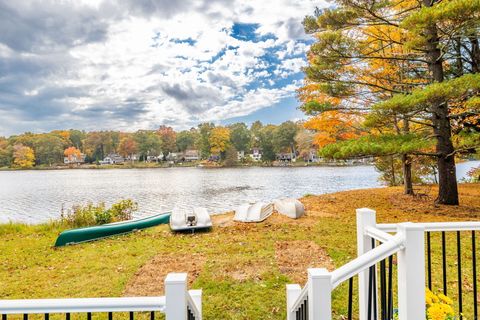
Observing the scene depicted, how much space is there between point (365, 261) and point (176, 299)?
899 millimetres

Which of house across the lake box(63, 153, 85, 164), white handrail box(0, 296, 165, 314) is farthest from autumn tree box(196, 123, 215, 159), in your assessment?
white handrail box(0, 296, 165, 314)

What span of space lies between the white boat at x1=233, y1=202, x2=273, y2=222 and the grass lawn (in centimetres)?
30

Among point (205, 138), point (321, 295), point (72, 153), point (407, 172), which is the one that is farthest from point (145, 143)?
point (321, 295)

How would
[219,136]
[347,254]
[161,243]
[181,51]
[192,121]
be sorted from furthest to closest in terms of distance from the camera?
[192,121], [219,136], [181,51], [161,243], [347,254]

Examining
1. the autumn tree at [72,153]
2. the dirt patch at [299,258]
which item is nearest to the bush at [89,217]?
the dirt patch at [299,258]

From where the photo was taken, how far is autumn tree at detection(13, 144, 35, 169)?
51.8 meters

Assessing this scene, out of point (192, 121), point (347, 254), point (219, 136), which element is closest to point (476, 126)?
point (347, 254)

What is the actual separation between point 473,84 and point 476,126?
4.69 meters

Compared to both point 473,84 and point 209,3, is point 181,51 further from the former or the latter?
point 473,84

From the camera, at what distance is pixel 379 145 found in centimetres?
694

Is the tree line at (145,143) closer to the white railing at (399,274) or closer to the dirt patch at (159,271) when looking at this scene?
the dirt patch at (159,271)

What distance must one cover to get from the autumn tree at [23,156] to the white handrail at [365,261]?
211 feet

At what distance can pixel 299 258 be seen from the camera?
5395 millimetres

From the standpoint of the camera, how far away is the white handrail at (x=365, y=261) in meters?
1.29
